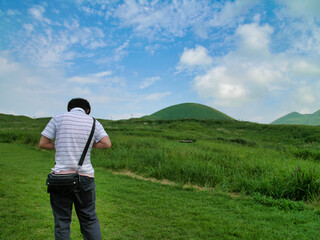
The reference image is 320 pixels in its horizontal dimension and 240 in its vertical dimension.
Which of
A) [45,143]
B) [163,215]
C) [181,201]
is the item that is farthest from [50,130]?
[181,201]

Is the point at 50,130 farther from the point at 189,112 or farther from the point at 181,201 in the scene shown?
the point at 189,112

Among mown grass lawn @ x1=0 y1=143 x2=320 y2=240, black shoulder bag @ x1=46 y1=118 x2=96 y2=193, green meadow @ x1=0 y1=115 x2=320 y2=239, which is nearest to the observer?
black shoulder bag @ x1=46 y1=118 x2=96 y2=193

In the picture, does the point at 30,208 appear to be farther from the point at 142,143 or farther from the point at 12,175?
the point at 142,143

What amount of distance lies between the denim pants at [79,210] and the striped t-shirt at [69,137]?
0.91 ft

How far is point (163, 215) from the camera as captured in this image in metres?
5.83

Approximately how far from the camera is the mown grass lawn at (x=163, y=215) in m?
4.78

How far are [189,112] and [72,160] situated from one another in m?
113

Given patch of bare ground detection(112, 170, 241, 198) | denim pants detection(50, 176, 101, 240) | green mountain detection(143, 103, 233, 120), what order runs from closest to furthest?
denim pants detection(50, 176, 101, 240)
patch of bare ground detection(112, 170, 241, 198)
green mountain detection(143, 103, 233, 120)

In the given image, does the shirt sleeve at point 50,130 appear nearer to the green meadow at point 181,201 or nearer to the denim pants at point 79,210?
the denim pants at point 79,210

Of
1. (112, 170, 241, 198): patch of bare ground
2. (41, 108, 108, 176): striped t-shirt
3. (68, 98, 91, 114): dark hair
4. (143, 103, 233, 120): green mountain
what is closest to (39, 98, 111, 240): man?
(41, 108, 108, 176): striped t-shirt

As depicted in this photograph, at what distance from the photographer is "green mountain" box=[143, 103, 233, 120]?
111 m

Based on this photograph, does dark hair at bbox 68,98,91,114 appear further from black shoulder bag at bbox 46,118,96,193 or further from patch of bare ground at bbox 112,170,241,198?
patch of bare ground at bbox 112,170,241,198

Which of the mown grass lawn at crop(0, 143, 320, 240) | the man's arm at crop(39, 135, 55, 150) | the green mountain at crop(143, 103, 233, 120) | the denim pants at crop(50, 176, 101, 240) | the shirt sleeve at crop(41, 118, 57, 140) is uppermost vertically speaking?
the green mountain at crop(143, 103, 233, 120)

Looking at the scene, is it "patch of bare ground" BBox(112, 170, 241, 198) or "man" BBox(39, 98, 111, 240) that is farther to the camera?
"patch of bare ground" BBox(112, 170, 241, 198)
